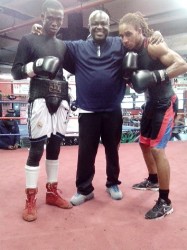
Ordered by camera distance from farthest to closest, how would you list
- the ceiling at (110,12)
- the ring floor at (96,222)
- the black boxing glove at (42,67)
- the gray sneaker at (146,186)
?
the ceiling at (110,12) → the gray sneaker at (146,186) → the black boxing glove at (42,67) → the ring floor at (96,222)

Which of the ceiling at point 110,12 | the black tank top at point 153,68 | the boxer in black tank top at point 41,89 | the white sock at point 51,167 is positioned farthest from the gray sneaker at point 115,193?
the ceiling at point 110,12

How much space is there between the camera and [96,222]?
61.1 inches

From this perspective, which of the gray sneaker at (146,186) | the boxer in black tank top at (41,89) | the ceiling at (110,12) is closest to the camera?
the boxer in black tank top at (41,89)

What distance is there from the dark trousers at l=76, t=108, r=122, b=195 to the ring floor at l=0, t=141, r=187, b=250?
0.59 ft

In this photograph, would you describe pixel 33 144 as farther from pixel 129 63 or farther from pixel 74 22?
pixel 74 22

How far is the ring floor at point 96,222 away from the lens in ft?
4.29

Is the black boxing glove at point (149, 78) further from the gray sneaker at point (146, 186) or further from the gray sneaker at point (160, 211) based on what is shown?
the gray sneaker at point (146, 186)

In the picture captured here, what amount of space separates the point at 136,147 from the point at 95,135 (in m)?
2.34

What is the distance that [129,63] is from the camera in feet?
5.32

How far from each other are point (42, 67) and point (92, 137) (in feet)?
2.07

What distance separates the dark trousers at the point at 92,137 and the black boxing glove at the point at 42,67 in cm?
44

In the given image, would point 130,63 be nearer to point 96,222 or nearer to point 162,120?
point 162,120

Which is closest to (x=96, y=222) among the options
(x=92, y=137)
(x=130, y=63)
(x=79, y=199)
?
(x=79, y=199)

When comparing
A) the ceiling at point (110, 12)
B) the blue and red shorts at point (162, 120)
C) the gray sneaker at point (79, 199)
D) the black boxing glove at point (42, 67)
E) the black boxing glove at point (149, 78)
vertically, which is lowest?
the gray sneaker at point (79, 199)
